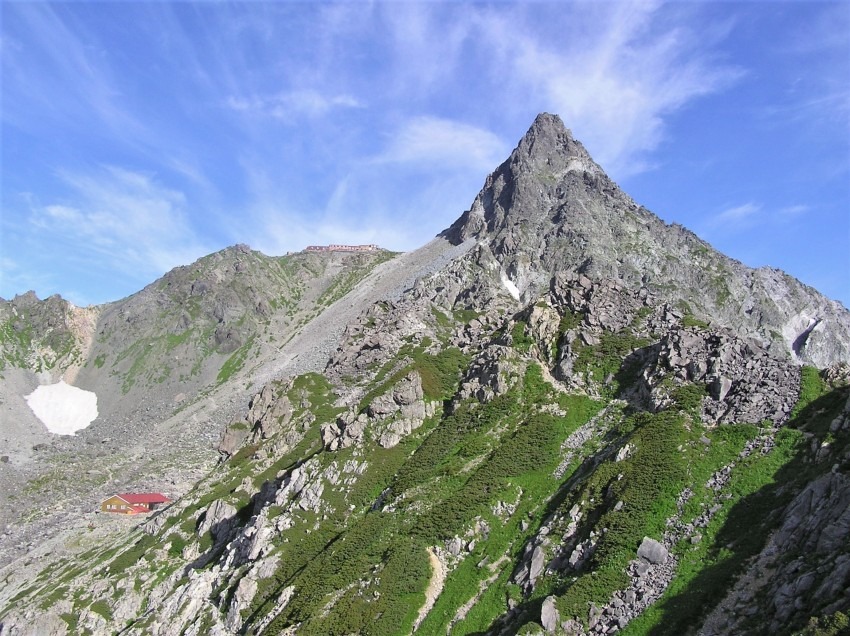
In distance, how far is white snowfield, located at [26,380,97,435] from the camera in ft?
502

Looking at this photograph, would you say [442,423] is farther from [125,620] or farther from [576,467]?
[125,620]

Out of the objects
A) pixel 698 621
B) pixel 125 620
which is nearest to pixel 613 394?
pixel 698 621

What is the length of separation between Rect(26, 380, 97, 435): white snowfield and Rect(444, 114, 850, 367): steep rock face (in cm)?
11553

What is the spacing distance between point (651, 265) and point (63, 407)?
166m

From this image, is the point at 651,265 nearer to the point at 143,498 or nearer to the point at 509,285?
the point at 509,285

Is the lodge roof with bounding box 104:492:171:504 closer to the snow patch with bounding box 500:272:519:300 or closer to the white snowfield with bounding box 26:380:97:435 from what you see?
the white snowfield with bounding box 26:380:97:435

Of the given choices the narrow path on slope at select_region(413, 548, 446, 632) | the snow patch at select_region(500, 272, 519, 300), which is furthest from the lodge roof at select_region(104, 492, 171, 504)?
the snow patch at select_region(500, 272, 519, 300)

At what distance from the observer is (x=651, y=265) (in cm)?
16300

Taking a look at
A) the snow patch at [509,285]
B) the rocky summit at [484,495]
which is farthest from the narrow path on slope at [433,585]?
the snow patch at [509,285]

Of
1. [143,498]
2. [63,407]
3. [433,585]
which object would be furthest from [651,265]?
[63,407]

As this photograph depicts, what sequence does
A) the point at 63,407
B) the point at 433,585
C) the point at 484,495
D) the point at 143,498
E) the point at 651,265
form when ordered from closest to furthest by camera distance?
the point at 433,585 < the point at 484,495 < the point at 143,498 < the point at 63,407 < the point at 651,265

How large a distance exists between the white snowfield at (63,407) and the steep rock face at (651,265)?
116 meters

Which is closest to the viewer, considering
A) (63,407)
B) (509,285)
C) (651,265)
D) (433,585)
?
(433,585)

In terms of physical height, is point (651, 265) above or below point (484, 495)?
above
